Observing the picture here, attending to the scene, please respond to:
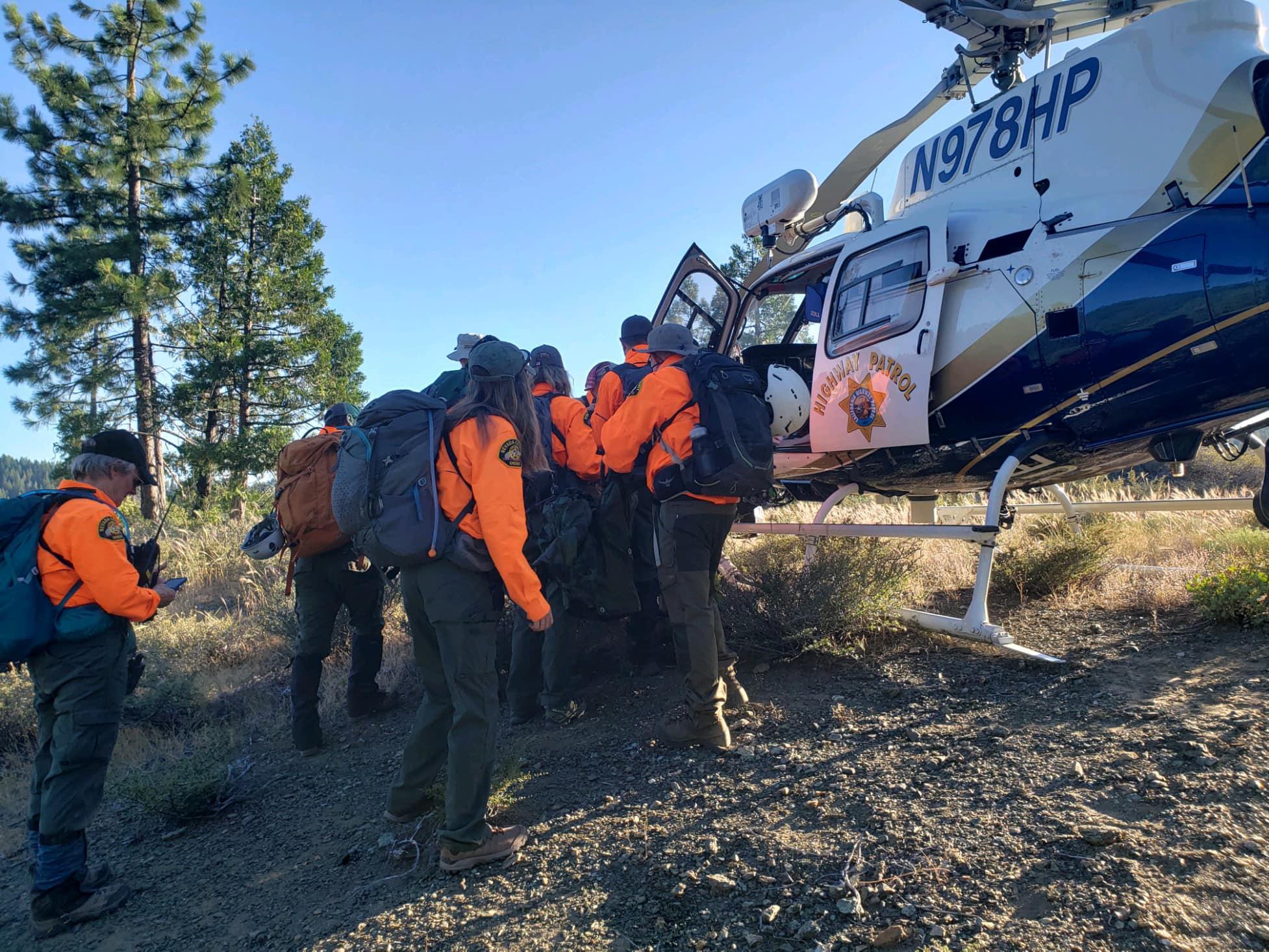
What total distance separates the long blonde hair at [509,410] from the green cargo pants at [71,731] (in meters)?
1.93

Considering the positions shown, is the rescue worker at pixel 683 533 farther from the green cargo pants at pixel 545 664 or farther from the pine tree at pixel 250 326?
the pine tree at pixel 250 326

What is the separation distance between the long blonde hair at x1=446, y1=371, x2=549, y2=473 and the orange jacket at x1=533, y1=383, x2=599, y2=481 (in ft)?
4.85

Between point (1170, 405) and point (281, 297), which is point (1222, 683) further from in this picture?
point (281, 297)

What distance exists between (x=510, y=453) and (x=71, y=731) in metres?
2.27

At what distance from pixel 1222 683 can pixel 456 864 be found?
3.76 m

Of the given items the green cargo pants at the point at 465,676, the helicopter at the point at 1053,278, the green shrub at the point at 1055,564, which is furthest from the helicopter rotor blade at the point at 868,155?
the green cargo pants at the point at 465,676

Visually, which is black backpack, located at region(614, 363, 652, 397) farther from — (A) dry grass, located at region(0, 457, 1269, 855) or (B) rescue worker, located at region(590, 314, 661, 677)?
(A) dry grass, located at region(0, 457, 1269, 855)

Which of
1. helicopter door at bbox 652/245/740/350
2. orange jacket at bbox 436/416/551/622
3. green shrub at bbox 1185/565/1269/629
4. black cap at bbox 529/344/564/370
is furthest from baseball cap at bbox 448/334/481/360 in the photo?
green shrub at bbox 1185/565/1269/629

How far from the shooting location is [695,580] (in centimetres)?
404

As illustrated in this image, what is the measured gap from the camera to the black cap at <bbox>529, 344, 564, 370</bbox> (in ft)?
18.4

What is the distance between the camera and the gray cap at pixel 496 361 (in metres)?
3.41

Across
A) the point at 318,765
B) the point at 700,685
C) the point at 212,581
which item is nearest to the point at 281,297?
the point at 212,581

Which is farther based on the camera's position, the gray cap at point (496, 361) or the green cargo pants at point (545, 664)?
the green cargo pants at point (545, 664)

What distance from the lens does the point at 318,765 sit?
4.79 metres
